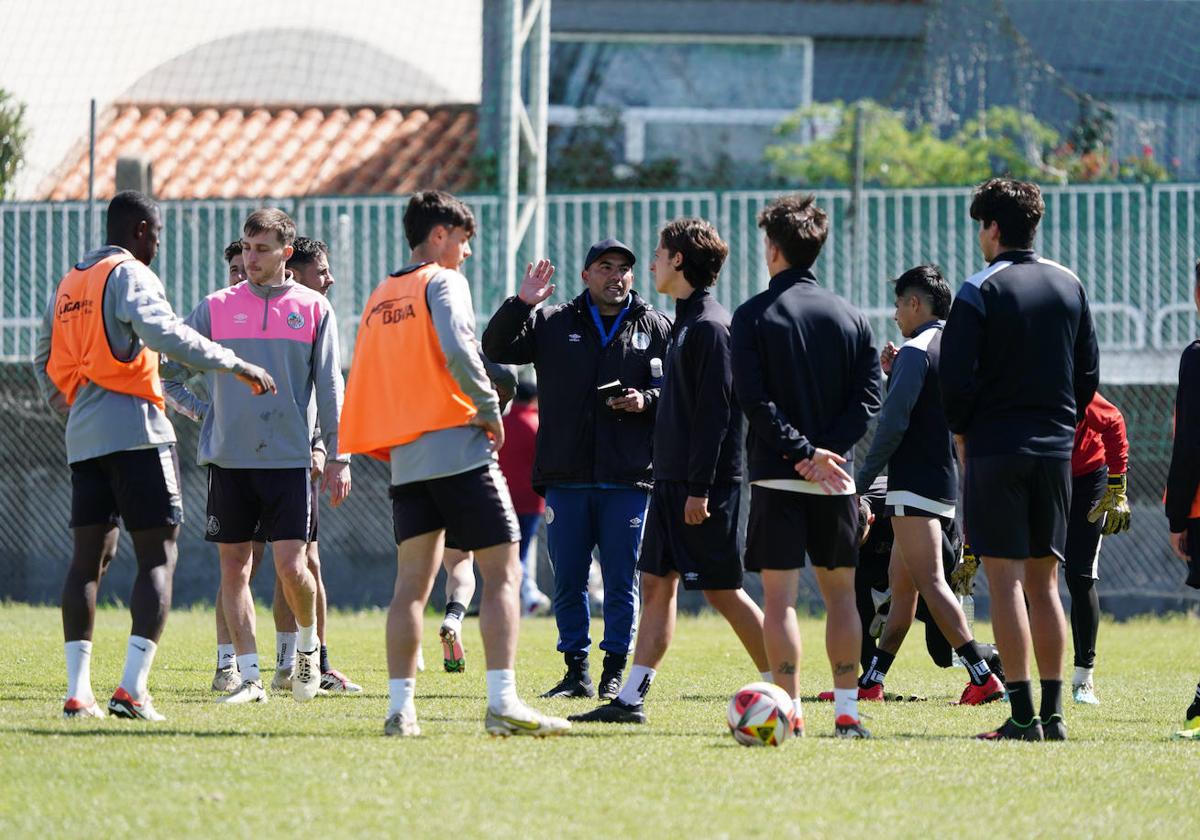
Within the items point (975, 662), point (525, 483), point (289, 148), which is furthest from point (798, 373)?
point (289, 148)

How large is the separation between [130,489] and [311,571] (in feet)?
6.77

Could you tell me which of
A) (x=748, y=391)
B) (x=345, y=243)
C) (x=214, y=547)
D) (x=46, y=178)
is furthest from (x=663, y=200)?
(x=748, y=391)

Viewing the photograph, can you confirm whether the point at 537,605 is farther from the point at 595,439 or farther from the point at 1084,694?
the point at 1084,694

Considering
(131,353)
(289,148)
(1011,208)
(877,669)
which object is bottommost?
(877,669)

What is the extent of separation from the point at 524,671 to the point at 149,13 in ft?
39.6

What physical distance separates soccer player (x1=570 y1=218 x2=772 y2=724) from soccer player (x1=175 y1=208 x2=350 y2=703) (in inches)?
61.9

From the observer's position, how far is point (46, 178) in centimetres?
1842

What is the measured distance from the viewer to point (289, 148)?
24281 mm

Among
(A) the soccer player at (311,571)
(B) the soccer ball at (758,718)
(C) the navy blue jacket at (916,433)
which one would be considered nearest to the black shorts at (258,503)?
(A) the soccer player at (311,571)

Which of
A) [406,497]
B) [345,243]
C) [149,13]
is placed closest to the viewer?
[406,497]

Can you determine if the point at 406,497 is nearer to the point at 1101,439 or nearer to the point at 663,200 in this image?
the point at 1101,439

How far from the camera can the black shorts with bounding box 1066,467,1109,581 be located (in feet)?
31.3

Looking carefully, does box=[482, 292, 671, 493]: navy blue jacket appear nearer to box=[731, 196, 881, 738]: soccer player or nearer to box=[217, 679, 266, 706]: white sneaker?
box=[217, 679, 266, 706]: white sneaker

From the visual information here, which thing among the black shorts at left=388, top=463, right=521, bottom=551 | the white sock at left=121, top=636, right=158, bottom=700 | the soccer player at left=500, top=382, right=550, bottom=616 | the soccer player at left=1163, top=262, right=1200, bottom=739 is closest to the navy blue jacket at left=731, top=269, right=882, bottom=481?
the black shorts at left=388, top=463, right=521, bottom=551
